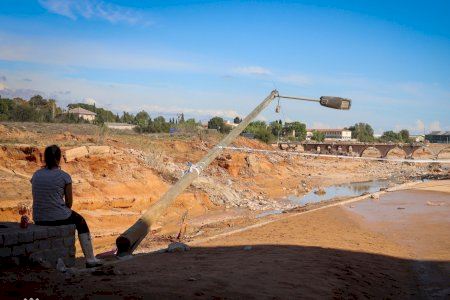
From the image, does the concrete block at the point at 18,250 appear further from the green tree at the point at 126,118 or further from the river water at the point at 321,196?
the green tree at the point at 126,118

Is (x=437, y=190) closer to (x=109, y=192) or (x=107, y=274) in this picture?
(x=109, y=192)

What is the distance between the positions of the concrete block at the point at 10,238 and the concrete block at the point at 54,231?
1.57 feet

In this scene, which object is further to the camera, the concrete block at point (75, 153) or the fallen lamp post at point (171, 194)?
the concrete block at point (75, 153)

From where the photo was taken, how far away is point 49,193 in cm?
537

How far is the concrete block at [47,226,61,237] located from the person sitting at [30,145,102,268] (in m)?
0.06

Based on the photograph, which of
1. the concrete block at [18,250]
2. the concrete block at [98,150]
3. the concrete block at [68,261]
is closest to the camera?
the concrete block at [18,250]

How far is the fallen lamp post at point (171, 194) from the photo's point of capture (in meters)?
6.32

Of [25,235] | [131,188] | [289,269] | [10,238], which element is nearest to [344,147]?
[131,188]

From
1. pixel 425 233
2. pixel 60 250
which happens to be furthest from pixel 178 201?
pixel 60 250

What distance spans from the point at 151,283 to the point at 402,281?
222 inches

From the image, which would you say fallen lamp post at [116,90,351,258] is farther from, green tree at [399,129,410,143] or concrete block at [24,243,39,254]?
green tree at [399,129,410,143]

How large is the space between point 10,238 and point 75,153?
14.9 m

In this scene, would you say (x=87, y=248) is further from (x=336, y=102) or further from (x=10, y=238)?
(x=336, y=102)

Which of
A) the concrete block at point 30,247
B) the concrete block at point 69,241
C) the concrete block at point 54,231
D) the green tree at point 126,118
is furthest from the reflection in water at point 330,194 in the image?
the green tree at point 126,118
